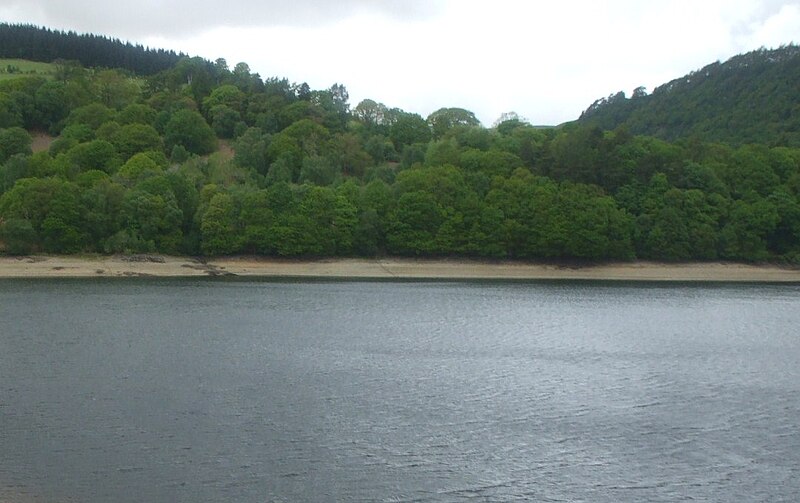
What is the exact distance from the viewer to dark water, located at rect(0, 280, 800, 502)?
63.9 feet

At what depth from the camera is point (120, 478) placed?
18719mm

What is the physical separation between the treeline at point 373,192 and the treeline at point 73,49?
41700 mm

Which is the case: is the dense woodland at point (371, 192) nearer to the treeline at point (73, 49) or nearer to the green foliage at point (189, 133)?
the green foliage at point (189, 133)

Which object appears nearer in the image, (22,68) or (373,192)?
(373,192)

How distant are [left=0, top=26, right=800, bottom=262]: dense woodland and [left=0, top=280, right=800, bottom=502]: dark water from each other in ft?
85.5

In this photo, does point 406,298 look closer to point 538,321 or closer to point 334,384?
point 538,321

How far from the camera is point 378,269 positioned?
78.5m

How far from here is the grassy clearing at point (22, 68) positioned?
5472 inches

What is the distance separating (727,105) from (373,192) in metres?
86.9

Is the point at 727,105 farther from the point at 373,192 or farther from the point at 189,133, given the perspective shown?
the point at 189,133

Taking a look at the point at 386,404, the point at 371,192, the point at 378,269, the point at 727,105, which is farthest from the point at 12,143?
the point at 727,105

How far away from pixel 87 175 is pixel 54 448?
70125 millimetres

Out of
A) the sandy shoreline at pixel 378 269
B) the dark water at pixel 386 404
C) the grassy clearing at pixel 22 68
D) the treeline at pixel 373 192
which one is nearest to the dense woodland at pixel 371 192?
the treeline at pixel 373 192

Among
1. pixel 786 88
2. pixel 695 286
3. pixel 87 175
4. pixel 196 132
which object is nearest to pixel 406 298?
pixel 695 286
